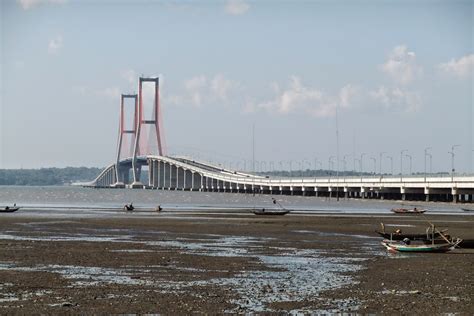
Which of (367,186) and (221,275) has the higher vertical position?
(367,186)

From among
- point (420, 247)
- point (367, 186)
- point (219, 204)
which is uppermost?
point (367, 186)

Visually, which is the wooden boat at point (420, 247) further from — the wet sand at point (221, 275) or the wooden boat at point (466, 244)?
the wooden boat at point (466, 244)

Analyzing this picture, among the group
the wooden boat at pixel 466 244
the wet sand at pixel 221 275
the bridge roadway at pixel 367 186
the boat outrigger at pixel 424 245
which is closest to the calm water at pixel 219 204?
the bridge roadway at pixel 367 186

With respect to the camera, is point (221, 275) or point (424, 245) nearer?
point (221, 275)

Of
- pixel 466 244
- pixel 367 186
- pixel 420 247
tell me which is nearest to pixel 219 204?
pixel 367 186

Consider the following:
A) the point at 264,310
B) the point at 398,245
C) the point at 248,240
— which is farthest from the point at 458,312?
the point at 248,240

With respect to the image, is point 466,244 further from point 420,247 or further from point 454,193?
point 454,193

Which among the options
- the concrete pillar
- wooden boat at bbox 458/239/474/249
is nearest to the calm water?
the concrete pillar

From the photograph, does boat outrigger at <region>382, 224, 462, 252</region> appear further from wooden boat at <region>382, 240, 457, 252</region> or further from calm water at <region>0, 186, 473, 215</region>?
calm water at <region>0, 186, 473, 215</region>

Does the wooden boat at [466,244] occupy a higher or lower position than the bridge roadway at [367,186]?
lower

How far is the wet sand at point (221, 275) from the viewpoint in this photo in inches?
829

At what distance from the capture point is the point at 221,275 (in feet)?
87.9

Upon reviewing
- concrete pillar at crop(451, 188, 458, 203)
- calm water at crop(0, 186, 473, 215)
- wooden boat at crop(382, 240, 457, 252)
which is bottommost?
wooden boat at crop(382, 240, 457, 252)

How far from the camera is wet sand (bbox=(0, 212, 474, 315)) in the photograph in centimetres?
2105
